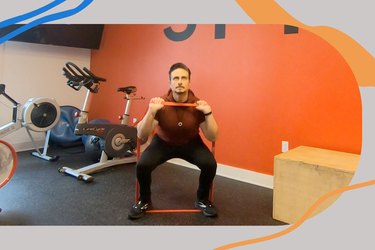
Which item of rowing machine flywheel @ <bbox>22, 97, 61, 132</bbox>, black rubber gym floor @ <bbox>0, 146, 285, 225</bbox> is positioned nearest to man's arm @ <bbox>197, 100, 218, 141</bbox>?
black rubber gym floor @ <bbox>0, 146, 285, 225</bbox>

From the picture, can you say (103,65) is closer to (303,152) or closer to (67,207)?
(67,207)

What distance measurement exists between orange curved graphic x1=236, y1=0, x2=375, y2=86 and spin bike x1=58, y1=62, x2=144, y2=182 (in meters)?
2.40

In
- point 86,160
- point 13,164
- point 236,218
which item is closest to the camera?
point 13,164

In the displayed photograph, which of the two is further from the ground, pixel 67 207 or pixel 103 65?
pixel 103 65

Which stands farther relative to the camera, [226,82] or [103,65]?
[103,65]

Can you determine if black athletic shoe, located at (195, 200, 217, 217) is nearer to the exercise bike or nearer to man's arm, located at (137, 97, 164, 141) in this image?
man's arm, located at (137, 97, 164, 141)

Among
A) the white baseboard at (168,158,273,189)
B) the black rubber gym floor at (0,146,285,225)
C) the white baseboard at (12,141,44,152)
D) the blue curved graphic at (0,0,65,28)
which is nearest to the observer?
the blue curved graphic at (0,0,65,28)

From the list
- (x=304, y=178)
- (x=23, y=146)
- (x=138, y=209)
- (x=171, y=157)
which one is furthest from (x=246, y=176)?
(x=23, y=146)

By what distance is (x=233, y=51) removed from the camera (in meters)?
2.94

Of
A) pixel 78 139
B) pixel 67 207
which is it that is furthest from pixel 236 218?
pixel 78 139

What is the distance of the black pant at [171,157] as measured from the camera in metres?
2.10

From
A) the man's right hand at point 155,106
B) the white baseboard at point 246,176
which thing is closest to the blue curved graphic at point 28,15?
the man's right hand at point 155,106

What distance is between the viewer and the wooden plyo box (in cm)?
182

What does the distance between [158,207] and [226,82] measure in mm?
1569
